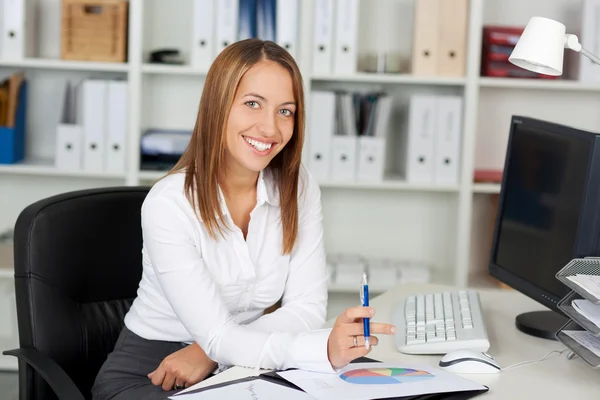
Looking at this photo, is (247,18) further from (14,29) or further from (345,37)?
(14,29)

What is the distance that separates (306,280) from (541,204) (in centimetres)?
Result: 55

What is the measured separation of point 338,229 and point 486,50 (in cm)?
96

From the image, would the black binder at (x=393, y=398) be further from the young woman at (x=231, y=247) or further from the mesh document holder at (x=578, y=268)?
the mesh document holder at (x=578, y=268)

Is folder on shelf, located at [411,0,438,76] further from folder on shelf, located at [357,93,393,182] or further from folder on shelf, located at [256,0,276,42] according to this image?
folder on shelf, located at [256,0,276,42]

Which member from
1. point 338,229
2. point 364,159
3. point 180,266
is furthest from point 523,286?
point 338,229

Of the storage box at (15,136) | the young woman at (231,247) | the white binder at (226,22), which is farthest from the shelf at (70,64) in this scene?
the young woman at (231,247)

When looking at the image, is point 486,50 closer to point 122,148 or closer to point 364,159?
point 364,159

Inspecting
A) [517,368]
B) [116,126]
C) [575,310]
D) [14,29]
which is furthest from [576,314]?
[14,29]

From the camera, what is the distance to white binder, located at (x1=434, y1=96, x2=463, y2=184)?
325cm

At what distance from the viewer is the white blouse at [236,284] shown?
1.60m

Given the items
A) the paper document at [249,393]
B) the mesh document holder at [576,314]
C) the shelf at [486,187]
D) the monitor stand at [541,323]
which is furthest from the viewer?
the shelf at [486,187]

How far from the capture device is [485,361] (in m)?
1.56

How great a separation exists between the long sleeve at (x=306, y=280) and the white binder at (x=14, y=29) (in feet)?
5.71

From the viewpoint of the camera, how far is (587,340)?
61.0 inches
